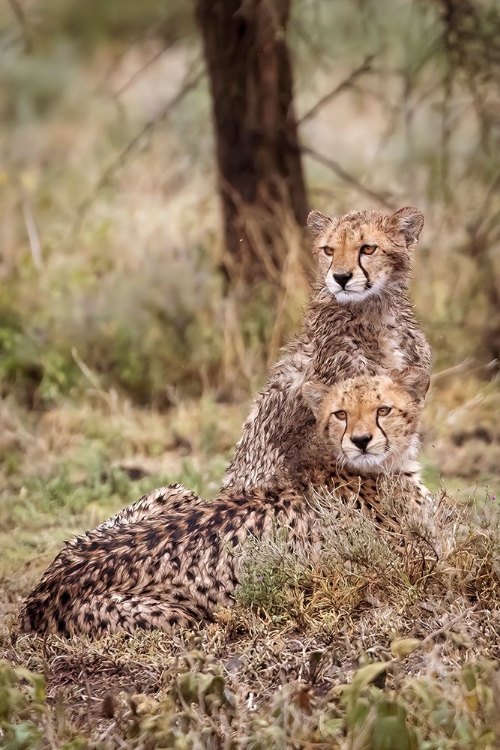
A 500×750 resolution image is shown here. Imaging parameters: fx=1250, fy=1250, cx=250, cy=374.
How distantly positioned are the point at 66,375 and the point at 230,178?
1729 millimetres

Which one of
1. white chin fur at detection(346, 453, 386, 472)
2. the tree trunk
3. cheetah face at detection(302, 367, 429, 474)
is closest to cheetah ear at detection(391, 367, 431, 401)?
cheetah face at detection(302, 367, 429, 474)

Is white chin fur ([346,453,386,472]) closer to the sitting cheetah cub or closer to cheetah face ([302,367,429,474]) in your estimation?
cheetah face ([302,367,429,474])

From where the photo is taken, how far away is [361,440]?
434 centimetres

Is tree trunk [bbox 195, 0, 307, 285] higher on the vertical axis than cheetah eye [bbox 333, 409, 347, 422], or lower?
higher

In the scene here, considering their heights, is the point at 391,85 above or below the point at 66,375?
above

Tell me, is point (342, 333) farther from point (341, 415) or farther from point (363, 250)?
point (341, 415)

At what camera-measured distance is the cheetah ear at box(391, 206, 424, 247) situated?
16.0 ft

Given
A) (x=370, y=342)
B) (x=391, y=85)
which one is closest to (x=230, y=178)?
(x=370, y=342)

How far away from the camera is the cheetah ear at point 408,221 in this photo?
489cm

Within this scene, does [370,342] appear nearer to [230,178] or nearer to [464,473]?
[464,473]

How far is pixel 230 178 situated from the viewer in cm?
833

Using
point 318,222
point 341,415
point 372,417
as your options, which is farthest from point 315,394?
point 318,222

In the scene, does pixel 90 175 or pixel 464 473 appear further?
pixel 90 175

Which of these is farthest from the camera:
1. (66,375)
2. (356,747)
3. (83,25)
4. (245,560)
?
(83,25)
